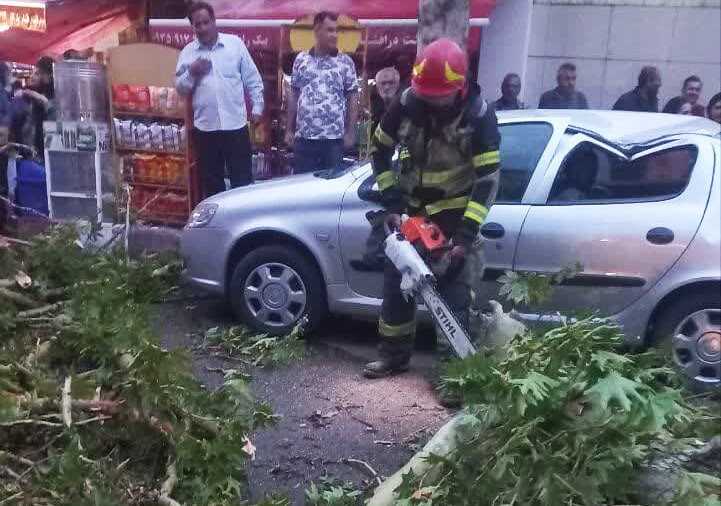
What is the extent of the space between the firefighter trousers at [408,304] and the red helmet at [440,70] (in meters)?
0.89

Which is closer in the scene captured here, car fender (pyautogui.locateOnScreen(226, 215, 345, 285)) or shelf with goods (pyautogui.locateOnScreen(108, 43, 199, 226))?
car fender (pyautogui.locateOnScreen(226, 215, 345, 285))

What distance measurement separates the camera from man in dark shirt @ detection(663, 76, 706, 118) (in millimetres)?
9023

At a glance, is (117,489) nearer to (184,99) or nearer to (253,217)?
(253,217)

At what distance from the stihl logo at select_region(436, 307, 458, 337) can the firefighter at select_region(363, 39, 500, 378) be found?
1.63ft

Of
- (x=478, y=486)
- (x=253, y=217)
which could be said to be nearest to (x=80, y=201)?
(x=253, y=217)

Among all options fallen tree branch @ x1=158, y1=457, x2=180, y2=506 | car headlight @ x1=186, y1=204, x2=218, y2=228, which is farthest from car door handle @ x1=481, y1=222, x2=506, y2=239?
fallen tree branch @ x1=158, y1=457, x2=180, y2=506

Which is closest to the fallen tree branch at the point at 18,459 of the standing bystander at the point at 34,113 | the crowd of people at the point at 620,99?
the standing bystander at the point at 34,113

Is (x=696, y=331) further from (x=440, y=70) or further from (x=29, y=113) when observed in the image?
(x=29, y=113)

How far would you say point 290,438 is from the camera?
430 centimetres

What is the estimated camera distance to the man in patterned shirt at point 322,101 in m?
7.57

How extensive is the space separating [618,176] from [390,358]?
5.88ft

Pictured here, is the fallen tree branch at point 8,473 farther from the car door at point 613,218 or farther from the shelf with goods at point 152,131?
the shelf with goods at point 152,131

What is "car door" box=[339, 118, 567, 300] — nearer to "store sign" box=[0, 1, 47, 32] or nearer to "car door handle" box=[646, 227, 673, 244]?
"car door handle" box=[646, 227, 673, 244]

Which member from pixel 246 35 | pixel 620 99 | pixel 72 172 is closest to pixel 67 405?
pixel 72 172
